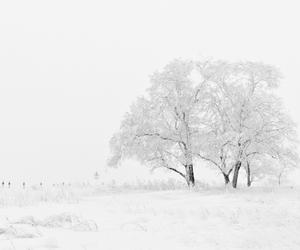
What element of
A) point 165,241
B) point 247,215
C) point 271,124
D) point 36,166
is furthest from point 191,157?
point 36,166

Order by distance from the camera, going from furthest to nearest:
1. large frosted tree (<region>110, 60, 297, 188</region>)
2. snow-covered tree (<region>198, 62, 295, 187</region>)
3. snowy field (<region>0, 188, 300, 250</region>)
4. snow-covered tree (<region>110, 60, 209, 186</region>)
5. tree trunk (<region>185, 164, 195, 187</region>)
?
tree trunk (<region>185, 164, 195, 187</region>), snow-covered tree (<region>110, 60, 209, 186</region>), large frosted tree (<region>110, 60, 297, 188</region>), snow-covered tree (<region>198, 62, 295, 187</region>), snowy field (<region>0, 188, 300, 250</region>)

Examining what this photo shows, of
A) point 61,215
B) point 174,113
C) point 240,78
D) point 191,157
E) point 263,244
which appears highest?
point 240,78

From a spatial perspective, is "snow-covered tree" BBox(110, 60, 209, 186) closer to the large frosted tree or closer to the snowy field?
the large frosted tree

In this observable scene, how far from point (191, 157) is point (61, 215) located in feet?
58.8

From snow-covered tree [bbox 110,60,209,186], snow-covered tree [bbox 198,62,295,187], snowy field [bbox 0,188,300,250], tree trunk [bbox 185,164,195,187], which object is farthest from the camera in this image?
tree trunk [bbox 185,164,195,187]

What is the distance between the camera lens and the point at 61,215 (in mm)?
11422

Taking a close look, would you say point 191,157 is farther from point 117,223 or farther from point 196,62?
point 117,223

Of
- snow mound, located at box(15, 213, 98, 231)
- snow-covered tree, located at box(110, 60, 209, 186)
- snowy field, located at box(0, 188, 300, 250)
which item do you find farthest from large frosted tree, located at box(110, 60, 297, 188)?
snow mound, located at box(15, 213, 98, 231)

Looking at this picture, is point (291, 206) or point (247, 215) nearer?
point (247, 215)

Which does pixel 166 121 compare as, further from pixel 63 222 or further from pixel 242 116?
pixel 63 222

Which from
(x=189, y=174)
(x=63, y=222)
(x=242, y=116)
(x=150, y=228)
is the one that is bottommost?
(x=150, y=228)

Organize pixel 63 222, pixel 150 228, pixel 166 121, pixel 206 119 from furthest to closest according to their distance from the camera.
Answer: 1. pixel 166 121
2. pixel 206 119
3. pixel 150 228
4. pixel 63 222

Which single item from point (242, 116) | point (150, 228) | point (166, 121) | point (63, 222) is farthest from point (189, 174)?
point (63, 222)

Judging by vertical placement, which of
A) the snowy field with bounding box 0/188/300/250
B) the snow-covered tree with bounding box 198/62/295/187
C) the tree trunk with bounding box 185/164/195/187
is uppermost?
the snow-covered tree with bounding box 198/62/295/187
